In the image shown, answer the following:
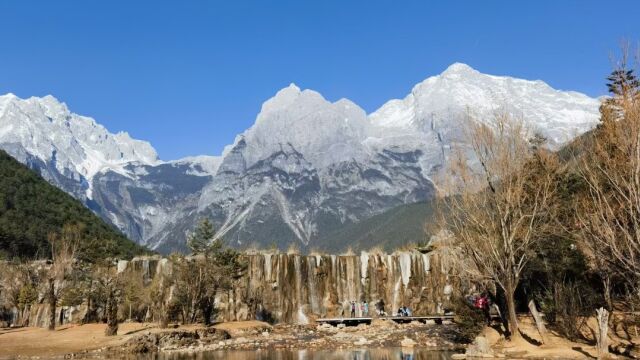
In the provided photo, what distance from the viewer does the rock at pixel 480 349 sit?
80.4ft

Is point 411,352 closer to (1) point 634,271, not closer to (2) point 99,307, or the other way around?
(1) point 634,271

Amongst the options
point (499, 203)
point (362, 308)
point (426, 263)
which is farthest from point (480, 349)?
point (426, 263)

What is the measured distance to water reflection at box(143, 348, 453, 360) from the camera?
25.6m

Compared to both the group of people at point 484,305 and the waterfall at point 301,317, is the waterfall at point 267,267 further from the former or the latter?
the group of people at point 484,305

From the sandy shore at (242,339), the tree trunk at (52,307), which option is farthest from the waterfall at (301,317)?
the tree trunk at (52,307)

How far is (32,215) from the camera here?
8788 cm

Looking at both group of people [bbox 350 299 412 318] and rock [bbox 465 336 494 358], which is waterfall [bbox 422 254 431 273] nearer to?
group of people [bbox 350 299 412 318]

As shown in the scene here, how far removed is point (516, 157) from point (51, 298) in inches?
1290

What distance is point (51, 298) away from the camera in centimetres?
4034

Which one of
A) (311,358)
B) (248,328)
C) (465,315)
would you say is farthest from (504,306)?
(248,328)

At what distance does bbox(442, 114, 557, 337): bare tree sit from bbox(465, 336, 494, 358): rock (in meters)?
1.61

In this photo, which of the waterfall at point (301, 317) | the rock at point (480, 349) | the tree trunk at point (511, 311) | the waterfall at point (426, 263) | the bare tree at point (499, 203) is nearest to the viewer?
the rock at point (480, 349)

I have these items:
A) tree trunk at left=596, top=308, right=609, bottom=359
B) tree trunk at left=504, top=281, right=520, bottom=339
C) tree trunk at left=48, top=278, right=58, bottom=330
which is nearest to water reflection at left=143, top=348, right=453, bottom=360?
tree trunk at left=504, top=281, right=520, bottom=339

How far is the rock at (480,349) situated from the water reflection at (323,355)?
0.97 meters
